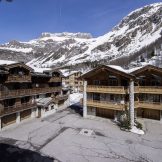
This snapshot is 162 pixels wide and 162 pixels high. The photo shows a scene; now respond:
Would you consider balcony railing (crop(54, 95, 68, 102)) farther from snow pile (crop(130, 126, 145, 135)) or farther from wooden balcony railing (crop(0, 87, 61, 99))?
snow pile (crop(130, 126, 145, 135))

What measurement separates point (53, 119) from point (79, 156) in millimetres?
17093

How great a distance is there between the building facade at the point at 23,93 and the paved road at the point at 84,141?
2.34m

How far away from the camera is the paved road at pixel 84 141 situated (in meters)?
24.2

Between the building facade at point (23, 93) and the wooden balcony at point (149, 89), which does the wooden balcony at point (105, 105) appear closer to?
the wooden balcony at point (149, 89)

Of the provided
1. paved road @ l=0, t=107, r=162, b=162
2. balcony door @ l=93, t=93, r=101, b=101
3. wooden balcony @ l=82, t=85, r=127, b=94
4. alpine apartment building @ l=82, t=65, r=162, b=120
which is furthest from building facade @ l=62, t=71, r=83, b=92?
paved road @ l=0, t=107, r=162, b=162

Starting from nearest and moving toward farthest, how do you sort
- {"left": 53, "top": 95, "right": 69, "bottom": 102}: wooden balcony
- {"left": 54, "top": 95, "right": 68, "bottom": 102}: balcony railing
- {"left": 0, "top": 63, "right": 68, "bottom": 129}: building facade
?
{"left": 0, "top": 63, "right": 68, "bottom": 129}: building facade < {"left": 53, "top": 95, "right": 69, "bottom": 102}: wooden balcony < {"left": 54, "top": 95, "right": 68, "bottom": 102}: balcony railing

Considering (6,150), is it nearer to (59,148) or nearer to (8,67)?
(59,148)

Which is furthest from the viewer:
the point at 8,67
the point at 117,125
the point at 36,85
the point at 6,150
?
the point at 36,85

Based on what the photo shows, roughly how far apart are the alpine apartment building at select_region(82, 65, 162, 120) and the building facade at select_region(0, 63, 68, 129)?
9406mm

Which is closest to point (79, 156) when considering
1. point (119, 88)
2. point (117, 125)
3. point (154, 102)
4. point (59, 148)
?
point (59, 148)

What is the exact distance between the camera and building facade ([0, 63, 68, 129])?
3359 centimetres

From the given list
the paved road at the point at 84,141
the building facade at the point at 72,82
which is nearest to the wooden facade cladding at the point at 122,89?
the paved road at the point at 84,141

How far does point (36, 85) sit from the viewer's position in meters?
43.3

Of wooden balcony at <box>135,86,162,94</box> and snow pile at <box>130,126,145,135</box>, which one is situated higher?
wooden balcony at <box>135,86,162,94</box>
